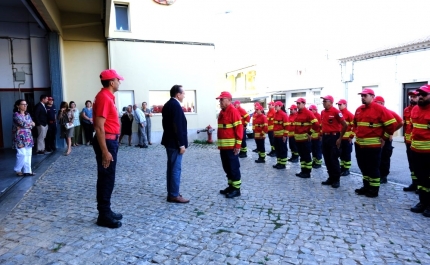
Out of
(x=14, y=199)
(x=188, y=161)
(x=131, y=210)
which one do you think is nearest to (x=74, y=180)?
(x=14, y=199)

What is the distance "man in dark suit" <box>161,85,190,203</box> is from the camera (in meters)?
4.96

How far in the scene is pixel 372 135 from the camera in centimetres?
537

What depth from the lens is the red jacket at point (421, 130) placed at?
180 inches

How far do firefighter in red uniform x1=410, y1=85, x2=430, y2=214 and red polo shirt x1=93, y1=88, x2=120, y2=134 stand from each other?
177 inches

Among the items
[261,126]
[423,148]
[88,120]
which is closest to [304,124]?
[261,126]

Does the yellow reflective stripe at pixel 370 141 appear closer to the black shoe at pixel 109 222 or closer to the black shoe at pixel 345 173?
the black shoe at pixel 345 173

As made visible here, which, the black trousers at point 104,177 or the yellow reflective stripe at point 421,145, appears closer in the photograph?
the black trousers at point 104,177

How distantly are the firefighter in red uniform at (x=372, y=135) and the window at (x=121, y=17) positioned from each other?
451 inches

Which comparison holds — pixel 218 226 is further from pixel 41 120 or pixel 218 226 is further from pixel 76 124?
pixel 76 124

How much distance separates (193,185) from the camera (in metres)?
6.42

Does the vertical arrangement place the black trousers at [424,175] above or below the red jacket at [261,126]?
below

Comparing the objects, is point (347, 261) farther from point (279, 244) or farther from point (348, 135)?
point (348, 135)

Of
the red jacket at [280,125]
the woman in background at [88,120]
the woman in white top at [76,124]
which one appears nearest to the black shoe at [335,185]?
the red jacket at [280,125]

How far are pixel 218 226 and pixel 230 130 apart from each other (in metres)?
1.98
